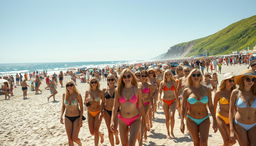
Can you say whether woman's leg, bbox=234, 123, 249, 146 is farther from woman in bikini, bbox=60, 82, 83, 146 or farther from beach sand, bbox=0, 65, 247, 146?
woman in bikini, bbox=60, 82, 83, 146

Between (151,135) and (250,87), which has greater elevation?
(250,87)

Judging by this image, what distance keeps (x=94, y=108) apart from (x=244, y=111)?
3.27m

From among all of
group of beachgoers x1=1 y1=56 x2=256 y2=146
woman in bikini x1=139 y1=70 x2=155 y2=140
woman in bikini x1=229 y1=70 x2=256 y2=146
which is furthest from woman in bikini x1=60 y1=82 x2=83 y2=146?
woman in bikini x1=229 y1=70 x2=256 y2=146

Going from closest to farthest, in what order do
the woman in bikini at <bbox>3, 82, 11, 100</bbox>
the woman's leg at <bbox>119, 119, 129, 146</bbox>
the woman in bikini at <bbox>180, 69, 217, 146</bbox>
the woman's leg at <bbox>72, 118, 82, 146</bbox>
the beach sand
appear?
the woman in bikini at <bbox>180, 69, 217, 146</bbox> < the woman's leg at <bbox>119, 119, 129, 146</bbox> < the woman's leg at <bbox>72, 118, 82, 146</bbox> < the beach sand < the woman in bikini at <bbox>3, 82, 11, 100</bbox>

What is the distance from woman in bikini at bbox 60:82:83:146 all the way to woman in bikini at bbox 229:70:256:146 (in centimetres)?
331

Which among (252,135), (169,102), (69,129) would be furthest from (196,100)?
(69,129)

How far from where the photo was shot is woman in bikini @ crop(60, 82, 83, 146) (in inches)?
168

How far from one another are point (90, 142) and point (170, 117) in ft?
8.84

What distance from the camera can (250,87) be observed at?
10.2 feet

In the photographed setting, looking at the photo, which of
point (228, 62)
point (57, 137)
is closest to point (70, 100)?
point (57, 137)

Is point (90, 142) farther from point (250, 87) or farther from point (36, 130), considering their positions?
point (250, 87)

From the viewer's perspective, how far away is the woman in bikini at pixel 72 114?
4.28m

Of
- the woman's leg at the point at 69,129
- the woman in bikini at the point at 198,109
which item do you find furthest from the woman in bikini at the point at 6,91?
the woman in bikini at the point at 198,109

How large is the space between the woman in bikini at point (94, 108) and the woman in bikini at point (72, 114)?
0.25m
